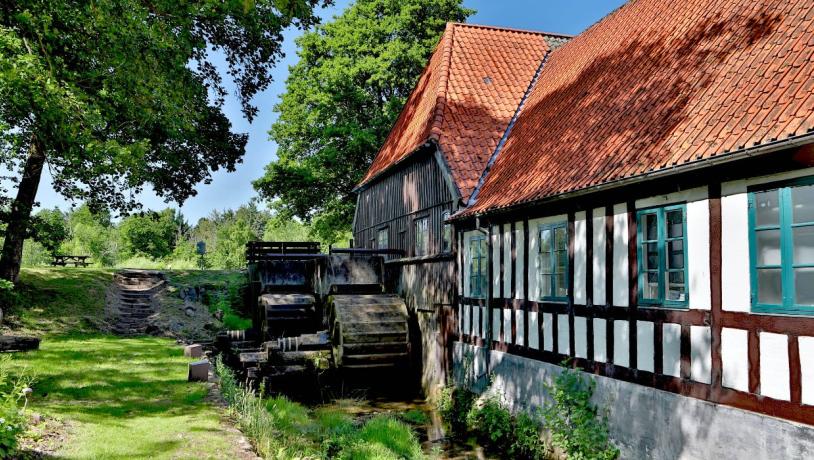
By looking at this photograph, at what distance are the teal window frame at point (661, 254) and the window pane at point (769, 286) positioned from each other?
2.65ft

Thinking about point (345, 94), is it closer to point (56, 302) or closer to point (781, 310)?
point (56, 302)

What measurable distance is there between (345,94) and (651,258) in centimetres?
1757

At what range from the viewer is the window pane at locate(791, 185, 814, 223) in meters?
4.87

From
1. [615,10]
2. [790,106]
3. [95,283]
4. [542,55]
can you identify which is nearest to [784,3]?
[790,106]

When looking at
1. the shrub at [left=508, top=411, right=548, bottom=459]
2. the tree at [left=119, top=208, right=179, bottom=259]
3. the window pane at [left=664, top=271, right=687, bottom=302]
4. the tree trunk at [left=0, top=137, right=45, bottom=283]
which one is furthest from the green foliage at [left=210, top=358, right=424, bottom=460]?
the tree at [left=119, top=208, right=179, bottom=259]

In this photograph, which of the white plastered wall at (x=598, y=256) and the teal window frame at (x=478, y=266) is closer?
the white plastered wall at (x=598, y=256)

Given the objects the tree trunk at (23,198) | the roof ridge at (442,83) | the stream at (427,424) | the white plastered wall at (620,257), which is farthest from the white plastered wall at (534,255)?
the tree trunk at (23,198)

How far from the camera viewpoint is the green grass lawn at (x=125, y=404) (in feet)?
19.9

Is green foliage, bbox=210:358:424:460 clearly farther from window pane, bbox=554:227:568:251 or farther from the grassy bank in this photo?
the grassy bank

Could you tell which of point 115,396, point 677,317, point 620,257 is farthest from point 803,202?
point 115,396

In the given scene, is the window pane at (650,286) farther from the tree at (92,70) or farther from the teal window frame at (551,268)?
the tree at (92,70)

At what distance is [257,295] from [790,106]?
17.5 metres

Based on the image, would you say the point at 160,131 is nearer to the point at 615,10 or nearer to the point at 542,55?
the point at 542,55

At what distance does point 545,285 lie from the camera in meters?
8.78
